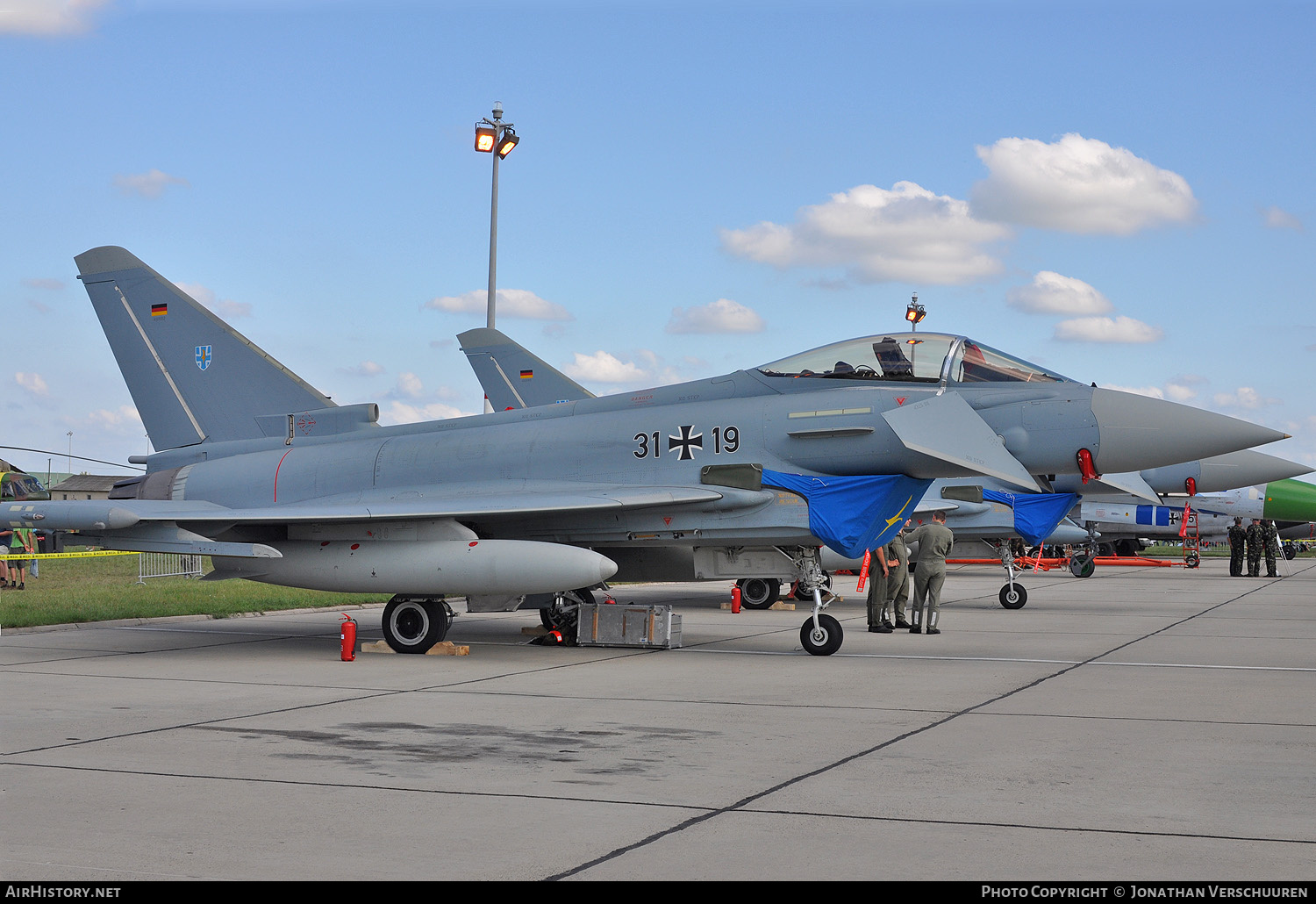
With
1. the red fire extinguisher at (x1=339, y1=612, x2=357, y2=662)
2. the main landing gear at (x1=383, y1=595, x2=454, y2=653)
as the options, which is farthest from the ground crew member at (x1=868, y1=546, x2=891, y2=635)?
the red fire extinguisher at (x1=339, y1=612, x2=357, y2=662)

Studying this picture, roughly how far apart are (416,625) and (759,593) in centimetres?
850

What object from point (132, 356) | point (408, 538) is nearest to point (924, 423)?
point (408, 538)

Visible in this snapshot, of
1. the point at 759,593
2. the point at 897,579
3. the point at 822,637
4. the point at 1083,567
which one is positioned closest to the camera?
the point at 822,637

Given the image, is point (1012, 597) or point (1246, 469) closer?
point (1012, 597)

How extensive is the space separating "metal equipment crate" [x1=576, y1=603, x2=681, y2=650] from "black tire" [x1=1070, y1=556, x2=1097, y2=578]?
71.3 feet

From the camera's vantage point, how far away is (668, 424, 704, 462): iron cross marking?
1191 cm

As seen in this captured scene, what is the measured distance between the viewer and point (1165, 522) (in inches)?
1437

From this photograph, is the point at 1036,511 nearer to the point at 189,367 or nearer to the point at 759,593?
the point at 759,593

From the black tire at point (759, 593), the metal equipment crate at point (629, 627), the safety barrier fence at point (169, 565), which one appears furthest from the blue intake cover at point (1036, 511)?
the safety barrier fence at point (169, 565)

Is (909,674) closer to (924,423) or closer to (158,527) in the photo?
(924,423)

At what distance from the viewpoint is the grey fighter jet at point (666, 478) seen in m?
11.0

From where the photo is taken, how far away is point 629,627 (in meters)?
12.5

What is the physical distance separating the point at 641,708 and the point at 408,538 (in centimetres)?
441

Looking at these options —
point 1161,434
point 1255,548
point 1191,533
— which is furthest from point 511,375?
point 1191,533
